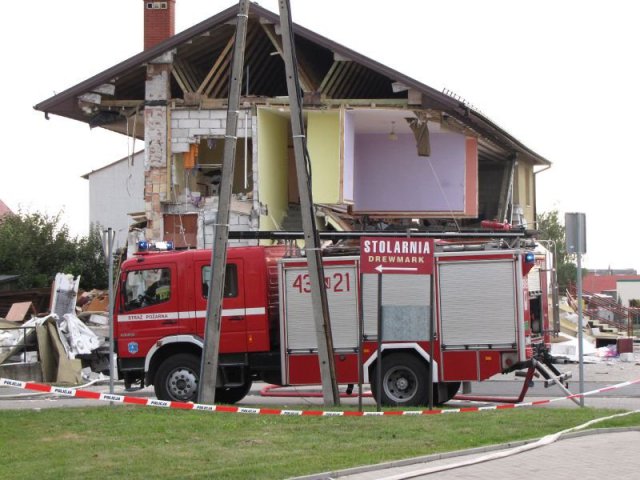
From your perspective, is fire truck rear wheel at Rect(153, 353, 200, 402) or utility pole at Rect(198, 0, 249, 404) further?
fire truck rear wheel at Rect(153, 353, 200, 402)

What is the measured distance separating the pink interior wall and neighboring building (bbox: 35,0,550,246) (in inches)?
1.7

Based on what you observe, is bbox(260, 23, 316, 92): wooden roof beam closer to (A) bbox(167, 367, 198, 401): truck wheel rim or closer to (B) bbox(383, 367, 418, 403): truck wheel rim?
(A) bbox(167, 367, 198, 401): truck wheel rim

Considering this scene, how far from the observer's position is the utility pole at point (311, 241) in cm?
1603

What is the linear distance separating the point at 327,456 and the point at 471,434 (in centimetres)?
228

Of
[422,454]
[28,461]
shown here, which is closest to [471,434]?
[422,454]

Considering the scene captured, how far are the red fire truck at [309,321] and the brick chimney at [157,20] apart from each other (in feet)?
68.0

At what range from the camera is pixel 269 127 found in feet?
110

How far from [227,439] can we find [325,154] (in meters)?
21.4

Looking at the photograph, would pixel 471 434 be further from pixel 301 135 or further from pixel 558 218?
pixel 558 218

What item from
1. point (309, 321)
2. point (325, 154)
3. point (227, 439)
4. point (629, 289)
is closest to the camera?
point (227, 439)

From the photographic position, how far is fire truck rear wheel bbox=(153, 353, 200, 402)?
17.7 meters

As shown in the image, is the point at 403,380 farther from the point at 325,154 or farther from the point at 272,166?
the point at 272,166

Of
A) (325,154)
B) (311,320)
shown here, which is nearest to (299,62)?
(325,154)

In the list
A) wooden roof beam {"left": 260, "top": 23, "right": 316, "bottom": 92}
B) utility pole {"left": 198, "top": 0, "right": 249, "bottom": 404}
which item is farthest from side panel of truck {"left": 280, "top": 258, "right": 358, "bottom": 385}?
wooden roof beam {"left": 260, "top": 23, "right": 316, "bottom": 92}
